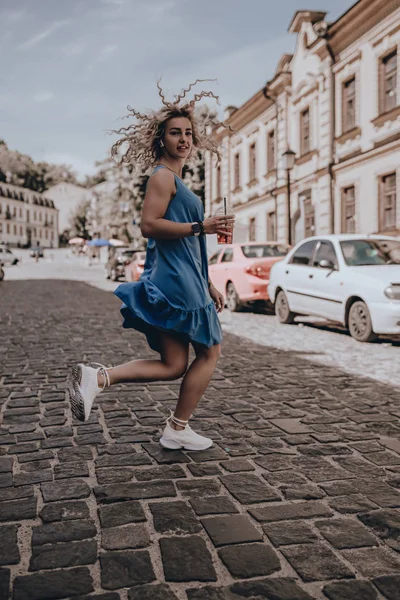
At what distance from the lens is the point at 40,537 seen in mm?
2645

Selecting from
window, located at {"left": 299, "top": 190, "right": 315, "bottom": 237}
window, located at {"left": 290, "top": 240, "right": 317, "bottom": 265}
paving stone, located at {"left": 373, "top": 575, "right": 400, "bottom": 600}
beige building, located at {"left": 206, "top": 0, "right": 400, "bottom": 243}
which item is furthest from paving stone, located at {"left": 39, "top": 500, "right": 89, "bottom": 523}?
window, located at {"left": 299, "top": 190, "right": 315, "bottom": 237}

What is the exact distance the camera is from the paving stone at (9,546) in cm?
244

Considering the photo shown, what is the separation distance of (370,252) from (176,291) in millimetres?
7122

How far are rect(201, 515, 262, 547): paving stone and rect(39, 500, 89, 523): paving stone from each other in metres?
0.53

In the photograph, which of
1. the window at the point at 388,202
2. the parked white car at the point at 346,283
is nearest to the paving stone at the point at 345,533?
the parked white car at the point at 346,283

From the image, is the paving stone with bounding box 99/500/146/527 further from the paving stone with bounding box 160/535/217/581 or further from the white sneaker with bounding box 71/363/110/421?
the white sneaker with bounding box 71/363/110/421

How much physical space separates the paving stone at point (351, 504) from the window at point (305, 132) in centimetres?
2225

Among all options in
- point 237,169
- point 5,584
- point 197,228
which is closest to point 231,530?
point 5,584

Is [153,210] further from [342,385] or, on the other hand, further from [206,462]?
[342,385]

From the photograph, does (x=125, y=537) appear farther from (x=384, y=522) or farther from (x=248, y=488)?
(x=384, y=522)

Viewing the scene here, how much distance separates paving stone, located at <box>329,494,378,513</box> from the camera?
296 centimetres

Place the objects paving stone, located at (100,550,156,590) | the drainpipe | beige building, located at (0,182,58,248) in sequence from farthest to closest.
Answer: beige building, located at (0,182,58,248) < the drainpipe < paving stone, located at (100,550,156,590)

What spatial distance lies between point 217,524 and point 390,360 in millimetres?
5153

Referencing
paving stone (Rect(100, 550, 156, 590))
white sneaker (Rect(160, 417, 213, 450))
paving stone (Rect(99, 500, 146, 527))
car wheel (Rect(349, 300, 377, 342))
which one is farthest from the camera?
car wheel (Rect(349, 300, 377, 342))
